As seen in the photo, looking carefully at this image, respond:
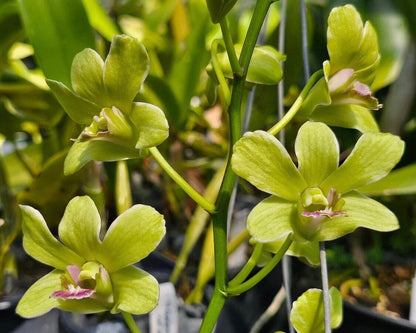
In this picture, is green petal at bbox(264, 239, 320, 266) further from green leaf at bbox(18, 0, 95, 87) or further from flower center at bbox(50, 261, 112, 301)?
green leaf at bbox(18, 0, 95, 87)

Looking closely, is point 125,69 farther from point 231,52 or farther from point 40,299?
point 40,299

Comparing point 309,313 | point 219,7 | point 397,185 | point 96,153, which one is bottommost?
point 397,185

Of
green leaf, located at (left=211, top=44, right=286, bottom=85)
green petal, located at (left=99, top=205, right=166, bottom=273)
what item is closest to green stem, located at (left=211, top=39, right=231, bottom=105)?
green leaf, located at (left=211, top=44, right=286, bottom=85)

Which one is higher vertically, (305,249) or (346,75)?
(346,75)

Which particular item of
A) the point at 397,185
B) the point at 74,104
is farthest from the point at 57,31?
the point at 397,185

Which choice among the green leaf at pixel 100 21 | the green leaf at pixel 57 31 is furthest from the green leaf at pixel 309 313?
the green leaf at pixel 100 21

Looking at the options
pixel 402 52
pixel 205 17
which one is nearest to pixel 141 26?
pixel 205 17
